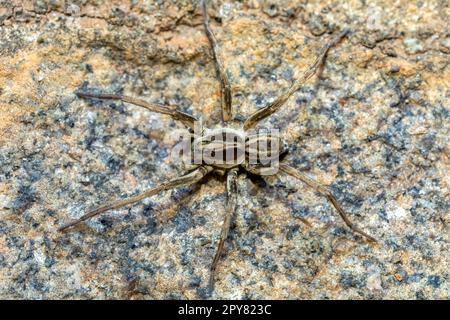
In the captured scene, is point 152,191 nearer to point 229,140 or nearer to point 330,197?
point 229,140

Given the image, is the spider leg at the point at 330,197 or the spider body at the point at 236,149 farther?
the spider body at the point at 236,149

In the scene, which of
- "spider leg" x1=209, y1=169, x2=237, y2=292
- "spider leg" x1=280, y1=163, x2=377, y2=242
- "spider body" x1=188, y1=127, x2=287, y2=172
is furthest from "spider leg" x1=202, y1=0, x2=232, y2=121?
"spider leg" x1=280, y1=163, x2=377, y2=242

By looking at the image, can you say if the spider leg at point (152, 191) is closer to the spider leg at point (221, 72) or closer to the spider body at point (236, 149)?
the spider body at point (236, 149)

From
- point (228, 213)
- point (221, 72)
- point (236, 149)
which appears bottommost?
point (228, 213)

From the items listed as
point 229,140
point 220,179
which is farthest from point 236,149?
point 220,179

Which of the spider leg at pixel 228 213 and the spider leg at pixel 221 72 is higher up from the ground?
the spider leg at pixel 221 72

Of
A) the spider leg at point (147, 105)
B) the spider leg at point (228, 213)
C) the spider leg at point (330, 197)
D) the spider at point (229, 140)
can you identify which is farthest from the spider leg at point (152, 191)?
the spider leg at point (330, 197)

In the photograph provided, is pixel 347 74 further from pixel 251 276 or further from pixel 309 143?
pixel 251 276
